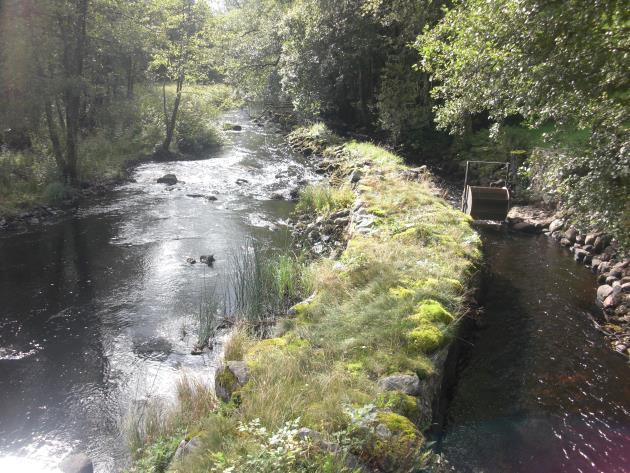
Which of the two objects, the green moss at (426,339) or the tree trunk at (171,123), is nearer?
the green moss at (426,339)

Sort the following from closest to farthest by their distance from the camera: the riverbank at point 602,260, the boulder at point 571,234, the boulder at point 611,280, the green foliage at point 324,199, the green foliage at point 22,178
Result: the riverbank at point 602,260, the boulder at point 611,280, the boulder at point 571,234, the green foliage at point 22,178, the green foliage at point 324,199

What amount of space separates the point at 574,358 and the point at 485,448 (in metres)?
2.94

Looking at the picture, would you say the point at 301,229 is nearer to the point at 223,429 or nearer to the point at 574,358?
the point at 574,358

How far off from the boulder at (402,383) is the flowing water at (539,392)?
3.38ft

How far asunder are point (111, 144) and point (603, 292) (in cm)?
1966

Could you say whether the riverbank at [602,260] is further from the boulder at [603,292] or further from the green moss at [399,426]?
the green moss at [399,426]

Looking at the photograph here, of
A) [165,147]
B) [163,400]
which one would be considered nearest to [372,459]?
[163,400]

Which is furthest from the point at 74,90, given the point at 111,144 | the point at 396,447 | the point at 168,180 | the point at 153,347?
the point at 396,447

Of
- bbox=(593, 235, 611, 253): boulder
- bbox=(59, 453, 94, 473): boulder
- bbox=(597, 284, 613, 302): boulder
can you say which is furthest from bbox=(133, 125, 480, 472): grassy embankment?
bbox=(593, 235, 611, 253): boulder

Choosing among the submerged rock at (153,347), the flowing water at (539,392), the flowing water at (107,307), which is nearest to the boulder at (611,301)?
the flowing water at (539,392)

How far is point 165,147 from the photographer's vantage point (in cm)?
2306

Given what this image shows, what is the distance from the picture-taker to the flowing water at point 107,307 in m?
6.15

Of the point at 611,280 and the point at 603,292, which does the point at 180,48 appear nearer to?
the point at 611,280

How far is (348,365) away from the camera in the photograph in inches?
213
